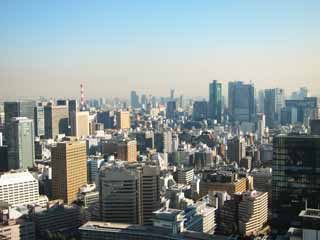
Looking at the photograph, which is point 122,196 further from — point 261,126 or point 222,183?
point 261,126

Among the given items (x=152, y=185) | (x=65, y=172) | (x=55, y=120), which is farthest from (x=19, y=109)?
(x=152, y=185)

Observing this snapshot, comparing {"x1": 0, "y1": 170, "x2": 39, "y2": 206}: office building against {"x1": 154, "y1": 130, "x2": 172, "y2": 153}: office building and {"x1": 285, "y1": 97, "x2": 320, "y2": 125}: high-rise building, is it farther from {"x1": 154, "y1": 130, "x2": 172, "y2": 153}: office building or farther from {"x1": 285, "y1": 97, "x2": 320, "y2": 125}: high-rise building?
{"x1": 285, "y1": 97, "x2": 320, "y2": 125}: high-rise building

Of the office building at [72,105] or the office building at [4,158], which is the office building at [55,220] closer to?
the office building at [4,158]

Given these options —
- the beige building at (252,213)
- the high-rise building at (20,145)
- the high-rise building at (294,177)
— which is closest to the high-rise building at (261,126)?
the high-rise building at (20,145)

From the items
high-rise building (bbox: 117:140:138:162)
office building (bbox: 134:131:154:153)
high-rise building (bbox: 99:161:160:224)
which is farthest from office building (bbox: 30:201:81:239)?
office building (bbox: 134:131:154:153)

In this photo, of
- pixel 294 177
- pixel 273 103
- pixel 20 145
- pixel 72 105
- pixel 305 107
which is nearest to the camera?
pixel 294 177
